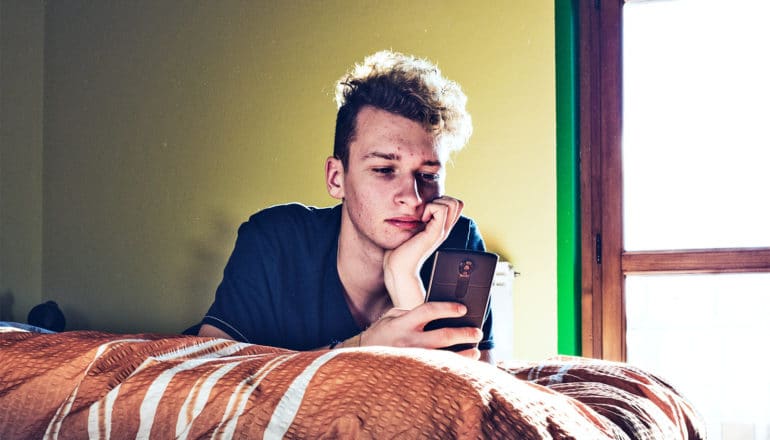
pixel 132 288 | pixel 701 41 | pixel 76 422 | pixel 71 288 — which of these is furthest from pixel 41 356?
pixel 701 41

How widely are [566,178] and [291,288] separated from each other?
0.97 meters

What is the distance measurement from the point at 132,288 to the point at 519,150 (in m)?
1.10

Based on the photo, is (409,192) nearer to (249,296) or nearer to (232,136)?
(249,296)

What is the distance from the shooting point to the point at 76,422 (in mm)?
554

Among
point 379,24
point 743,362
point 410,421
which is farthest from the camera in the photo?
point 743,362

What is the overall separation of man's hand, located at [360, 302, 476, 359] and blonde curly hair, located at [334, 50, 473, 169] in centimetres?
46

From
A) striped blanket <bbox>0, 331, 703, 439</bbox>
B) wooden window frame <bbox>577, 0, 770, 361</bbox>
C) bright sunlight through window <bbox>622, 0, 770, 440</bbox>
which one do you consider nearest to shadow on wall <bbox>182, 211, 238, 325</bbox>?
wooden window frame <bbox>577, 0, 770, 361</bbox>

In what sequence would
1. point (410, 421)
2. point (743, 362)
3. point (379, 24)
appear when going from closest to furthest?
point (410, 421), point (379, 24), point (743, 362)

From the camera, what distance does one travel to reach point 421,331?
115 cm

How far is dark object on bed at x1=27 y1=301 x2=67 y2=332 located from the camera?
2135 mm

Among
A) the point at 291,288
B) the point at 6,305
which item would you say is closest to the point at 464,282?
the point at 291,288

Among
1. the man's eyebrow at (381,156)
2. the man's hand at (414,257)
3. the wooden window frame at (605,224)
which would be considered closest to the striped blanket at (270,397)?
the man's hand at (414,257)

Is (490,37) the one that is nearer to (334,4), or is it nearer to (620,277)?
(334,4)

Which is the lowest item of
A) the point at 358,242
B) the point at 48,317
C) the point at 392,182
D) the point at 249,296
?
the point at 48,317
